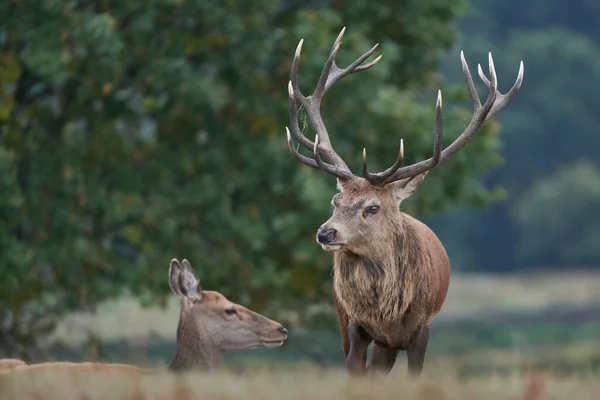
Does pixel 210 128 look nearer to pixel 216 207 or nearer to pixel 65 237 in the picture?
pixel 216 207

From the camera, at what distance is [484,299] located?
48.1 m

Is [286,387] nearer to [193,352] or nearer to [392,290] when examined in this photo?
[392,290]

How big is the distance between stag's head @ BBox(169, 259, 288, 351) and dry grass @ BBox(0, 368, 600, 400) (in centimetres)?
303

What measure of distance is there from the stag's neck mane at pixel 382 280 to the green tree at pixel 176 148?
29.6 feet

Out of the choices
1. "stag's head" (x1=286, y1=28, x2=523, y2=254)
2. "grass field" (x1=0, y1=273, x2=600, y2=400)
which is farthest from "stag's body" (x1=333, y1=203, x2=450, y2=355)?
"grass field" (x1=0, y1=273, x2=600, y2=400)

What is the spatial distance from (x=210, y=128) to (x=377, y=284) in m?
→ 11.0

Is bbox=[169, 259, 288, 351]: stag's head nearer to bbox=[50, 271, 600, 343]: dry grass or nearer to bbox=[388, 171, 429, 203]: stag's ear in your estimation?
bbox=[388, 171, 429, 203]: stag's ear

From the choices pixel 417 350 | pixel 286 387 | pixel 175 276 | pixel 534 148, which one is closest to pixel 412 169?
pixel 417 350

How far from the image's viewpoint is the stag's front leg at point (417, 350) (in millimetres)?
9477

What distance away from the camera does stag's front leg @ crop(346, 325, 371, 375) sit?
31.4ft

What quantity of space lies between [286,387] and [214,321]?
377cm

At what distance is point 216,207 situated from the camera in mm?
19859

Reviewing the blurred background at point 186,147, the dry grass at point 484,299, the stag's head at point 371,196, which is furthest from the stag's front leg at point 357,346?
the dry grass at point 484,299

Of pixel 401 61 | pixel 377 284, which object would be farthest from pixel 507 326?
pixel 377 284
